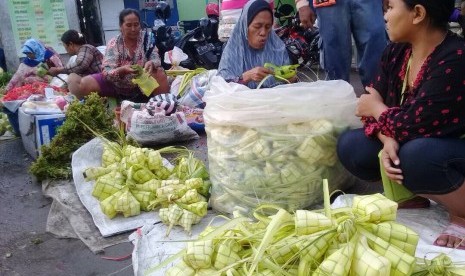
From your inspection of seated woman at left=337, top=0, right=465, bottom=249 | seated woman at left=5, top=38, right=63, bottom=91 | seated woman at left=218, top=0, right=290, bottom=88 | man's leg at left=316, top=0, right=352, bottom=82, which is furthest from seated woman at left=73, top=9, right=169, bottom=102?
seated woman at left=337, top=0, right=465, bottom=249

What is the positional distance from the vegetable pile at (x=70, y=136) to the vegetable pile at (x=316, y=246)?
7.08 feet

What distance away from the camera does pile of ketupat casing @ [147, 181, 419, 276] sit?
1313 millimetres

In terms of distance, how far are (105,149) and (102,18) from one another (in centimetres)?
812

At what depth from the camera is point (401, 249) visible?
1.41 meters

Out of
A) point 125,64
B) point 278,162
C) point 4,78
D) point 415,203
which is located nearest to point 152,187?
point 278,162

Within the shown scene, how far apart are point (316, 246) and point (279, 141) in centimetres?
101

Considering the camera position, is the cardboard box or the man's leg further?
the cardboard box

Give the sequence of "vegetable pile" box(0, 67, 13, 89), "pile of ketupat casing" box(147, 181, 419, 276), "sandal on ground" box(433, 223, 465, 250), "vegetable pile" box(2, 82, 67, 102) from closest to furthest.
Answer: "pile of ketupat casing" box(147, 181, 419, 276), "sandal on ground" box(433, 223, 465, 250), "vegetable pile" box(2, 82, 67, 102), "vegetable pile" box(0, 67, 13, 89)

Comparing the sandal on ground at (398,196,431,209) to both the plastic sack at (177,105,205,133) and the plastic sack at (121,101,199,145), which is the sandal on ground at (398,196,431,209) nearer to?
the plastic sack at (121,101,199,145)

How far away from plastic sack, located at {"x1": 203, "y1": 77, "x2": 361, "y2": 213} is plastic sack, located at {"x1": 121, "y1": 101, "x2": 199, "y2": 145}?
4.54 ft

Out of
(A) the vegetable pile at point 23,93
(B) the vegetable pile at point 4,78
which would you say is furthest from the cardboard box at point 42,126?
(B) the vegetable pile at point 4,78

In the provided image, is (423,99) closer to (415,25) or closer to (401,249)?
(415,25)

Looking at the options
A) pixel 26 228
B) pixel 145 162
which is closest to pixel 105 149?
pixel 145 162

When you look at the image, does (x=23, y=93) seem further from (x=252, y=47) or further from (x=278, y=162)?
(x=278, y=162)
